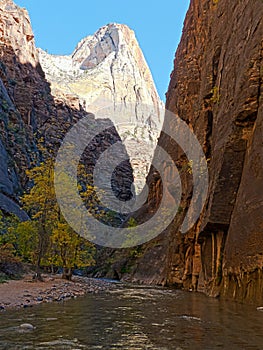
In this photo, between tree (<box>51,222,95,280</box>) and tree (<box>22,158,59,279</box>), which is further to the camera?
tree (<box>51,222,95,280</box>)

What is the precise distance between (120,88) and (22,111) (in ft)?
325

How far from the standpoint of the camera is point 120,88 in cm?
17188

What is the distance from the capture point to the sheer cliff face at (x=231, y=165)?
46.6ft

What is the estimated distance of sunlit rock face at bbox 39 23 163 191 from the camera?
14062 centimetres

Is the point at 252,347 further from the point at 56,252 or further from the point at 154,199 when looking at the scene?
the point at 154,199

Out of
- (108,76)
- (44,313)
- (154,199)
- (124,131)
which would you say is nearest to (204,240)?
(44,313)

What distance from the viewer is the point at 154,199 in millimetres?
55062

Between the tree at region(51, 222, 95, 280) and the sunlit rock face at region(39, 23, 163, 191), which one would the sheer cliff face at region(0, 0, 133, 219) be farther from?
the sunlit rock face at region(39, 23, 163, 191)

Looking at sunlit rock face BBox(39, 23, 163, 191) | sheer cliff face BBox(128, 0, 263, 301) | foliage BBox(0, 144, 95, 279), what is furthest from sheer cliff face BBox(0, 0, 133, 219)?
sunlit rock face BBox(39, 23, 163, 191)

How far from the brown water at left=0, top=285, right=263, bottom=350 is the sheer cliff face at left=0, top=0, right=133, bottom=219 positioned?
35.5m

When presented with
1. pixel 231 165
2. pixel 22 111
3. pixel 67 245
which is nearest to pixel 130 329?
pixel 231 165

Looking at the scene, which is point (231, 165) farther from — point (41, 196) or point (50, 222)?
point (50, 222)

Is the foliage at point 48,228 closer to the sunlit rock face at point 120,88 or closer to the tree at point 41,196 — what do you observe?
the tree at point 41,196

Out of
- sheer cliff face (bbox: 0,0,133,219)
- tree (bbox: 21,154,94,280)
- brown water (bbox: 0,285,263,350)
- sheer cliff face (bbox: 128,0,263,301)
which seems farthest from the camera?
sheer cliff face (bbox: 0,0,133,219)
